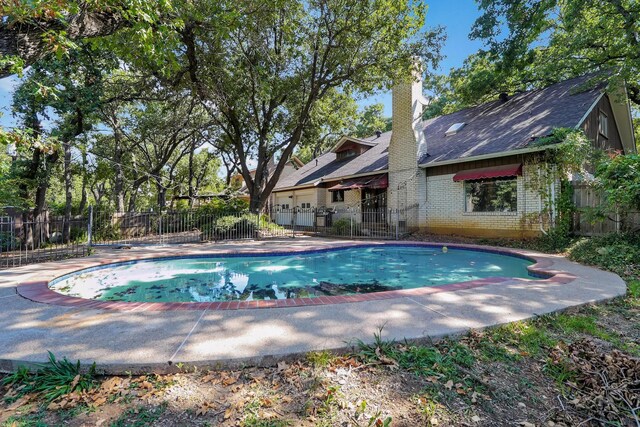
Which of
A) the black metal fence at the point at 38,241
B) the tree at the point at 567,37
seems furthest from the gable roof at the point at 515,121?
the black metal fence at the point at 38,241

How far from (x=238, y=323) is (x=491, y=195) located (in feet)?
42.4

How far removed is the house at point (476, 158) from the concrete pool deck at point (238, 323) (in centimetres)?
768

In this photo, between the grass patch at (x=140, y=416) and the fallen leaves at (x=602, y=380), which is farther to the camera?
the fallen leaves at (x=602, y=380)

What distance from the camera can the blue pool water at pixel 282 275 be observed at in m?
6.54

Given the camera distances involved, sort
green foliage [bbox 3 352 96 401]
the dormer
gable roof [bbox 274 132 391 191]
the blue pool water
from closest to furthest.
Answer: green foliage [bbox 3 352 96 401]
the blue pool water
gable roof [bbox 274 132 391 191]
the dormer

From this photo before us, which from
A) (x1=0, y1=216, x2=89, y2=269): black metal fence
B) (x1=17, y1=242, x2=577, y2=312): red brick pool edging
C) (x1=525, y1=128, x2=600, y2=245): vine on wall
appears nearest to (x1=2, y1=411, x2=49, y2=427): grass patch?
(x1=17, y1=242, x2=577, y2=312): red brick pool edging

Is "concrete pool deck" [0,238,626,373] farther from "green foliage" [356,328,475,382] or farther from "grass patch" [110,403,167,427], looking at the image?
"grass patch" [110,403,167,427]

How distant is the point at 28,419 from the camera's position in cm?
210

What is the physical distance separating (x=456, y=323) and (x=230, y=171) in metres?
26.9

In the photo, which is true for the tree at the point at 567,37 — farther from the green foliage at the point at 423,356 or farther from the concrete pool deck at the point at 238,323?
the green foliage at the point at 423,356

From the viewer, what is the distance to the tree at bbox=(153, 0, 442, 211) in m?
11.6

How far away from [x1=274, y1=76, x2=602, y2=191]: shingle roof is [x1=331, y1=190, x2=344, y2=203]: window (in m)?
1.32

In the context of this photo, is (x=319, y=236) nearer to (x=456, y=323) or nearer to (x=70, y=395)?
(x=456, y=323)

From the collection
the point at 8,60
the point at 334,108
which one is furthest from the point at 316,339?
the point at 334,108
